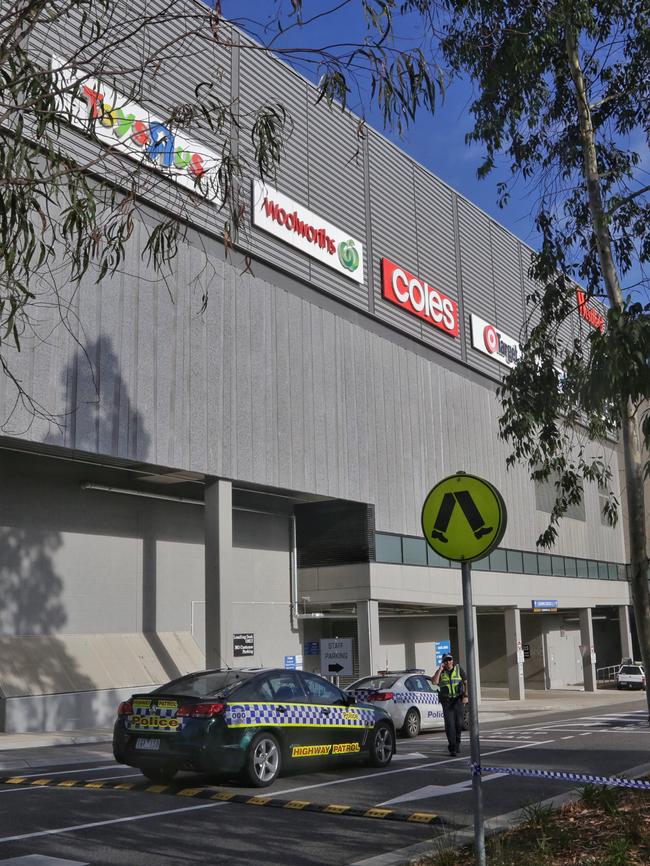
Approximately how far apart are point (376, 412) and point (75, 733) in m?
15.4

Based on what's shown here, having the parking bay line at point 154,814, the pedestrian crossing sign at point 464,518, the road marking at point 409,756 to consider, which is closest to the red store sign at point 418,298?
the road marking at point 409,756

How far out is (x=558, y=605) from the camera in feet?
148

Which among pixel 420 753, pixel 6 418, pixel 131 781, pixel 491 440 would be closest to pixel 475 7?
pixel 131 781

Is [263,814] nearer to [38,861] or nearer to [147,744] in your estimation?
[147,744]

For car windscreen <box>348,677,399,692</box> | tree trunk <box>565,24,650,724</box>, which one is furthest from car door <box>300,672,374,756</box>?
car windscreen <box>348,677,399,692</box>

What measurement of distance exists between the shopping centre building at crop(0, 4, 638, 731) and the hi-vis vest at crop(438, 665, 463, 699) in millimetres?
6596

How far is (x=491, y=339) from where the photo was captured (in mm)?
43625

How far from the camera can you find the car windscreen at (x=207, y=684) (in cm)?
1168

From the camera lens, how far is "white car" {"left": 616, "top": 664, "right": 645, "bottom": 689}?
47.5 meters

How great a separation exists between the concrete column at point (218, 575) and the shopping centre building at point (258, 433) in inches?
2.6

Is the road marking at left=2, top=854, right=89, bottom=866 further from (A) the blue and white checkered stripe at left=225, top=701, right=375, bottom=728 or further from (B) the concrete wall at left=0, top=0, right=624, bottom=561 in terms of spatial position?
(B) the concrete wall at left=0, top=0, right=624, bottom=561

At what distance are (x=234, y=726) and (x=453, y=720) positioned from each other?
5.90 meters

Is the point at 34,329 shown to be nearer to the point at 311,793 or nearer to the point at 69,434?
the point at 69,434

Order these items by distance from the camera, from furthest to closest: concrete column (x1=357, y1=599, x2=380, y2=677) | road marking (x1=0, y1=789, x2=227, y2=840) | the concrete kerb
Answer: concrete column (x1=357, y1=599, x2=380, y2=677) → road marking (x1=0, y1=789, x2=227, y2=840) → the concrete kerb
